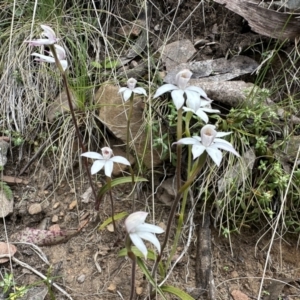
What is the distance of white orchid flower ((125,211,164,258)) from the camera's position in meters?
A: 0.89

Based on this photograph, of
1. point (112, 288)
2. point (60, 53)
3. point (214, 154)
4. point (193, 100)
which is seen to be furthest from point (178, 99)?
point (112, 288)

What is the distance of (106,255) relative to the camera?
1.55 meters

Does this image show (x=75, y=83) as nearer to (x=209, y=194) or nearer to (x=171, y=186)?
(x=171, y=186)

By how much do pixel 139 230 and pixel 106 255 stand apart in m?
0.68

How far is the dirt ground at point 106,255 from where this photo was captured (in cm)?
146

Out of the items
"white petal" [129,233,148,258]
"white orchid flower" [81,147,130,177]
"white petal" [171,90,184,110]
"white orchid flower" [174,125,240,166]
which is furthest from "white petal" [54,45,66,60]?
"white petal" [129,233,148,258]

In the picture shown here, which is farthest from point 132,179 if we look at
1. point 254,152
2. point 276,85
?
point 276,85

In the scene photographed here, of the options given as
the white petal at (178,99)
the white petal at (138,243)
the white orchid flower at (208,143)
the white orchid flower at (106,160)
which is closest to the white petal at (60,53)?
the white orchid flower at (106,160)

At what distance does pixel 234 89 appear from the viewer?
1.73 metres

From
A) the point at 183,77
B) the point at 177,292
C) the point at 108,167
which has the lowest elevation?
the point at 177,292

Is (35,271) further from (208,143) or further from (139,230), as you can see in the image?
(208,143)

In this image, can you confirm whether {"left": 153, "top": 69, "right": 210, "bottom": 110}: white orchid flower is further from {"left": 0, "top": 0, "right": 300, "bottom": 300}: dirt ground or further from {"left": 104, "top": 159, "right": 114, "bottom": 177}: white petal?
{"left": 0, "top": 0, "right": 300, "bottom": 300}: dirt ground

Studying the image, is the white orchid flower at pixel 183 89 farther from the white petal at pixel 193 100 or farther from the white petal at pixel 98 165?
the white petal at pixel 98 165

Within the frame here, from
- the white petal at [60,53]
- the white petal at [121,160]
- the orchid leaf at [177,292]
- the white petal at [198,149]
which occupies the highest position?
the white petal at [198,149]
